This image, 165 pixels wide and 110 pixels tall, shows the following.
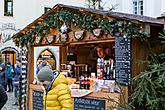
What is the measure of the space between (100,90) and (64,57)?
3.01m

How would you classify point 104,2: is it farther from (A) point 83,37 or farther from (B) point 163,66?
(B) point 163,66

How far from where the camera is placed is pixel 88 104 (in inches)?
284

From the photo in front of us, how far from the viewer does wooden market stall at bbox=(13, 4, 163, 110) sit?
20.8 feet

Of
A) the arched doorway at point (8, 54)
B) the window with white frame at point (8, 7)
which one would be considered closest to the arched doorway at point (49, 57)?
the arched doorway at point (8, 54)

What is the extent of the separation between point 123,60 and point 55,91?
81.2 inches

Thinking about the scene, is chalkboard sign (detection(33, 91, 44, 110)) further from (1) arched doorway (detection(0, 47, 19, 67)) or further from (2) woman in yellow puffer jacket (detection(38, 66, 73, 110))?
(1) arched doorway (detection(0, 47, 19, 67))

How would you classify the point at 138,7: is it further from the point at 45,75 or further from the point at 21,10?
the point at 45,75

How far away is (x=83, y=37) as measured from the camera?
24.1 feet

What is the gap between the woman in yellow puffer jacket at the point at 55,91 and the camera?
4.68 m

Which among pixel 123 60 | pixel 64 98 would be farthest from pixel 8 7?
pixel 64 98

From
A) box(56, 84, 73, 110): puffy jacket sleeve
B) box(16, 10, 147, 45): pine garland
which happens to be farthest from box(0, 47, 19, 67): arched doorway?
box(56, 84, 73, 110): puffy jacket sleeve

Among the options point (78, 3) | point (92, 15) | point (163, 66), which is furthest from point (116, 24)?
point (78, 3)

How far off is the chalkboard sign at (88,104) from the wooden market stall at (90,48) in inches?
0.4

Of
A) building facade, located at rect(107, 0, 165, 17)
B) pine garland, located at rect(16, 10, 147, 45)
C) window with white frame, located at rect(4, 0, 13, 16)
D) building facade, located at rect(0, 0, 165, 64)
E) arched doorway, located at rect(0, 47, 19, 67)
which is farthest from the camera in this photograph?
window with white frame, located at rect(4, 0, 13, 16)
